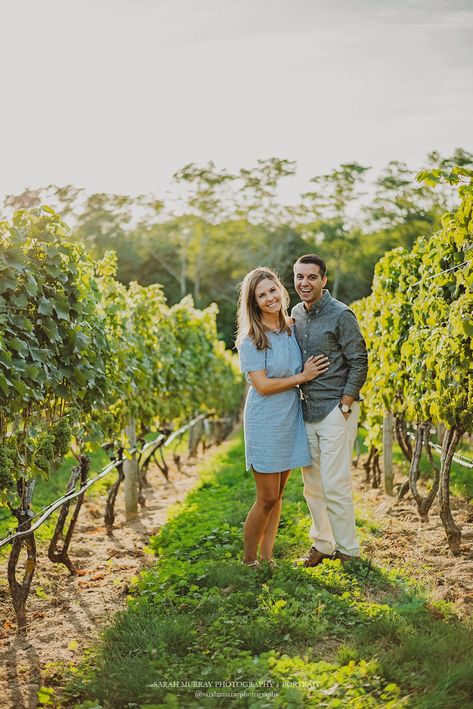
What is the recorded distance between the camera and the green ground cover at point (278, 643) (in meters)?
3.33

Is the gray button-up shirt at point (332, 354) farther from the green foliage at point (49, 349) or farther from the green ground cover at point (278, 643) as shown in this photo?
the green foliage at point (49, 349)

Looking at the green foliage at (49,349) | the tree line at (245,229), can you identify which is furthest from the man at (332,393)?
the tree line at (245,229)

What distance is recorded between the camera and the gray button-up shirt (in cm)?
528

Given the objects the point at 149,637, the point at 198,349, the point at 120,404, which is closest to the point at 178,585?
the point at 149,637

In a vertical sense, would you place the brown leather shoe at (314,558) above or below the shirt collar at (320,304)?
below

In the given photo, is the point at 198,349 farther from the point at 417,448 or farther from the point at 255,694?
the point at 255,694

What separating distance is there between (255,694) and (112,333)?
4.09m

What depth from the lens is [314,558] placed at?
215 inches

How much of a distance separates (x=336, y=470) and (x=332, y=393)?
1.61ft

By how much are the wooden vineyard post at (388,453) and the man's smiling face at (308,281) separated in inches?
151

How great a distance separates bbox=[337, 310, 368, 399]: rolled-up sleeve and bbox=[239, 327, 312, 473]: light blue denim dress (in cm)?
35

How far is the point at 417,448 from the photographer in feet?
23.1

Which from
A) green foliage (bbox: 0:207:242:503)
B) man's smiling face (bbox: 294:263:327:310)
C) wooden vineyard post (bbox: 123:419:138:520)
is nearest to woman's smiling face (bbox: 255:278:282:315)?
man's smiling face (bbox: 294:263:327:310)

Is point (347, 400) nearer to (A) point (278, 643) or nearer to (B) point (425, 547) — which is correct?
(B) point (425, 547)
